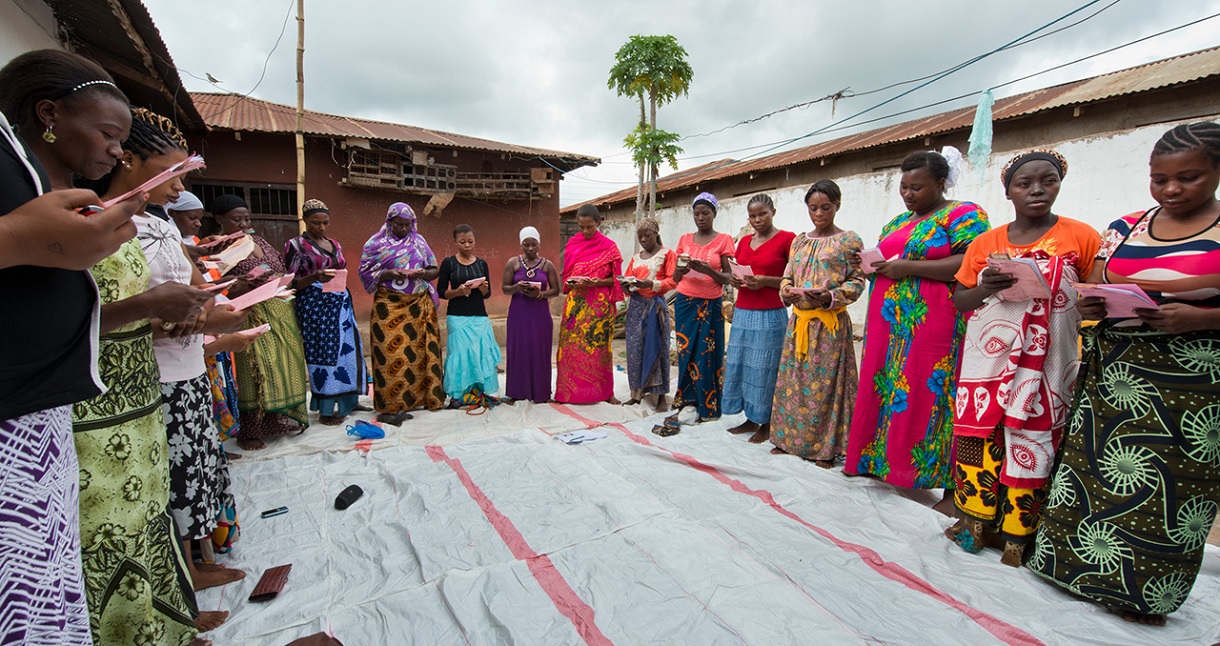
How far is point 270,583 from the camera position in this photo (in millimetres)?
2309

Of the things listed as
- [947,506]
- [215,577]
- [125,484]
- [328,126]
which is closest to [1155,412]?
[947,506]

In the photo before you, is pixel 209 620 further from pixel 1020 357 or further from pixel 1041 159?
pixel 1041 159

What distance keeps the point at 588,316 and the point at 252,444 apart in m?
2.99

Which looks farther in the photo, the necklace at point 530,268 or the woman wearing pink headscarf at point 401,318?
the necklace at point 530,268

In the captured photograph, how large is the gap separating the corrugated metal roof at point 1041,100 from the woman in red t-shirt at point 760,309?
310 inches

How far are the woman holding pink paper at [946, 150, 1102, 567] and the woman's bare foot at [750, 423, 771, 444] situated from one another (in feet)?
5.49

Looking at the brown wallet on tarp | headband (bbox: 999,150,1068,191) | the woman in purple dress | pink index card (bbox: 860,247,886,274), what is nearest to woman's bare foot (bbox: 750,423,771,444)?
pink index card (bbox: 860,247,886,274)

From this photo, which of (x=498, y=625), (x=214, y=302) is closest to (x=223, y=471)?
(x=214, y=302)

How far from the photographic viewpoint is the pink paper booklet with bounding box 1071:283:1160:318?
73.3 inches

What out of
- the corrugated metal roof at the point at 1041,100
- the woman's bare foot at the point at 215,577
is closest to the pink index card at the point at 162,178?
the woman's bare foot at the point at 215,577

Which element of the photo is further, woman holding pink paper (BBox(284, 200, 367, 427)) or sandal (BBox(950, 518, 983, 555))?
woman holding pink paper (BBox(284, 200, 367, 427))

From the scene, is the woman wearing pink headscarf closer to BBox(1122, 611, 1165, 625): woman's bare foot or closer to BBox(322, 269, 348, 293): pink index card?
BBox(322, 269, 348, 293): pink index card

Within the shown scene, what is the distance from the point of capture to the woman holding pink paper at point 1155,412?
6.18 feet

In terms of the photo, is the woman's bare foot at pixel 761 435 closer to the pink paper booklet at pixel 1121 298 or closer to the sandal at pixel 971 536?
the sandal at pixel 971 536
